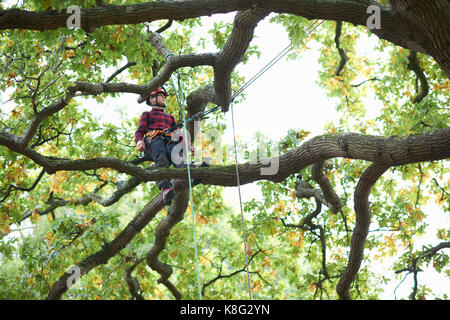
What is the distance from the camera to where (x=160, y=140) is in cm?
556

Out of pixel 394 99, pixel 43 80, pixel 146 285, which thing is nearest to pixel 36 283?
pixel 146 285

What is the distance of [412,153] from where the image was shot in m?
4.16

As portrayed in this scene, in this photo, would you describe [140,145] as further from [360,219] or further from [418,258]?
[418,258]

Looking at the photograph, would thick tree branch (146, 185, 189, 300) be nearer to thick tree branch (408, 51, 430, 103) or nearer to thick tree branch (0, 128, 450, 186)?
thick tree branch (0, 128, 450, 186)

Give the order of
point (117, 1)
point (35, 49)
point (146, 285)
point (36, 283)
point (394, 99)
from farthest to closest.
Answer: point (146, 285) → point (394, 99) → point (36, 283) → point (35, 49) → point (117, 1)

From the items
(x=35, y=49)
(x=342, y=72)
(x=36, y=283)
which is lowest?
(x=36, y=283)

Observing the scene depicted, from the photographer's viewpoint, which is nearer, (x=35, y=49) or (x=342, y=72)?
(x=35, y=49)

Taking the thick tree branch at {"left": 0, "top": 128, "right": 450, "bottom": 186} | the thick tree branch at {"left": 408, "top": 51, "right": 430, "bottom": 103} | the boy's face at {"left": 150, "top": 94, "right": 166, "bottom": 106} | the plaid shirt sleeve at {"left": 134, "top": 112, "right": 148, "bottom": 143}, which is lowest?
the thick tree branch at {"left": 0, "top": 128, "right": 450, "bottom": 186}

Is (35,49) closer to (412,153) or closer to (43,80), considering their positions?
(43,80)

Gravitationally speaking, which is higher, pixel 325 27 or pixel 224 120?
pixel 325 27

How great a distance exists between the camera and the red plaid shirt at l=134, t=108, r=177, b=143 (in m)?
5.75

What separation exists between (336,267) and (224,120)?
3.21 metres

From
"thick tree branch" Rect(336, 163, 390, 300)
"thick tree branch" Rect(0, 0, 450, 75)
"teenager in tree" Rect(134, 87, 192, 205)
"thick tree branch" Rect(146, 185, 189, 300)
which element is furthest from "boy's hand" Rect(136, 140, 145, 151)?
"thick tree branch" Rect(336, 163, 390, 300)

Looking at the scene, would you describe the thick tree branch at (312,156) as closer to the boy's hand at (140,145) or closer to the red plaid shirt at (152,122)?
the boy's hand at (140,145)
